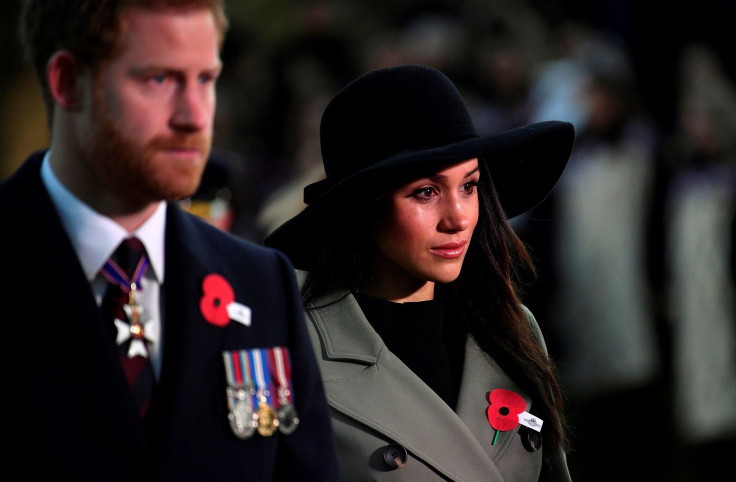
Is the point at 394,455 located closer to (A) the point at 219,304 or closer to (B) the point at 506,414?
(B) the point at 506,414

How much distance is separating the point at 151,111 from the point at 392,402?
4.68 ft

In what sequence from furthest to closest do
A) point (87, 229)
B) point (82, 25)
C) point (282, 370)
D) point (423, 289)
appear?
point (423, 289)
point (282, 370)
point (87, 229)
point (82, 25)

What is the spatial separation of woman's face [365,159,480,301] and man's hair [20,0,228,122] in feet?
3.98

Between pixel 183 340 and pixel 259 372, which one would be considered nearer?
pixel 183 340

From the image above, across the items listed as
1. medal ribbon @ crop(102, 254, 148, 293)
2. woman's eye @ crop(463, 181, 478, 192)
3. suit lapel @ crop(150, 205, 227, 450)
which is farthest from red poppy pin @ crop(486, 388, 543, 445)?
medal ribbon @ crop(102, 254, 148, 293)

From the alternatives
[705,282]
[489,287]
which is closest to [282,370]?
[489,287]

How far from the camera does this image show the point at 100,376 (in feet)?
9.53

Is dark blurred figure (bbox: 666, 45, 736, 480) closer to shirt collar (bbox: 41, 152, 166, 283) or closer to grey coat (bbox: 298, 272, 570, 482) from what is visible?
grey coat (bbox: 298, 272, 570, 482)

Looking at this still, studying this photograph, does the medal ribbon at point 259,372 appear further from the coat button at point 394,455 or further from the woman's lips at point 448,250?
the woman's lips at point 448,250

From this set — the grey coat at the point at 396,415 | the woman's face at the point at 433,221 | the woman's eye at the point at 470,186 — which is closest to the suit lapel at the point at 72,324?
the grey coat at the point at 396,415

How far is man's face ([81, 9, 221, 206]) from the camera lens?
2.86 metres

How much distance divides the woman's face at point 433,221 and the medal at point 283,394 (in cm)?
84

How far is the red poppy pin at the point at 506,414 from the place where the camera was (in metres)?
4.09

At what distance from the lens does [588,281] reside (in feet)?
34.1
